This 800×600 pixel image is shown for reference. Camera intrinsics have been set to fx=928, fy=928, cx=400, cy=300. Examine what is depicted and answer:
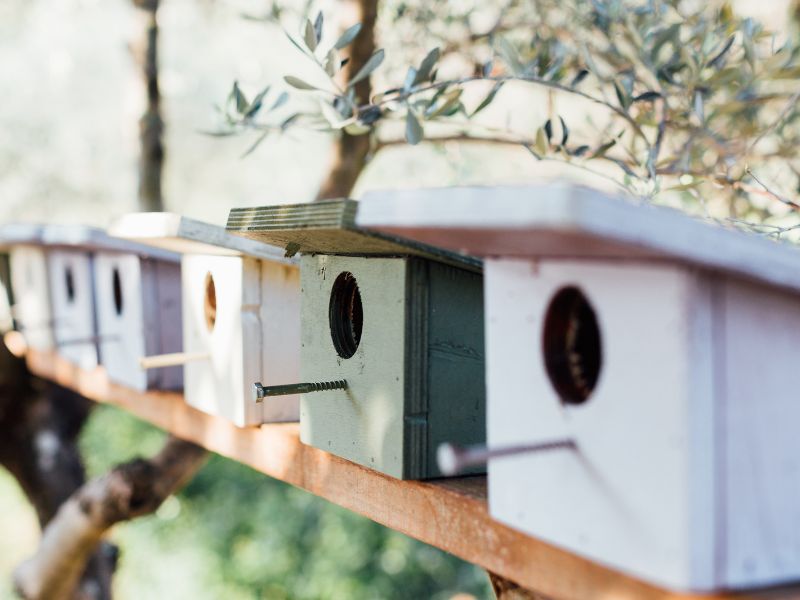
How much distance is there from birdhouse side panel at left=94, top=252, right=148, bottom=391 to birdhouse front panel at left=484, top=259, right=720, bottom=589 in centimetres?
142

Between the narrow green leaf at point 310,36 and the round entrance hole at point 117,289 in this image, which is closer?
the narrow green leaf at point 310,36

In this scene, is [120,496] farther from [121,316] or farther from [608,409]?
[608,409]

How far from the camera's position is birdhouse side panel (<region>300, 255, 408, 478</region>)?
1.29 metres

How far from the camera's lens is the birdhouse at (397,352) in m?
1.28

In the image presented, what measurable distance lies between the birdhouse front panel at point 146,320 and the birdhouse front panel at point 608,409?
1.46 m

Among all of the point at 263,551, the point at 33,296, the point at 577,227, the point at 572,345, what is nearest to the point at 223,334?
the point at 572,345

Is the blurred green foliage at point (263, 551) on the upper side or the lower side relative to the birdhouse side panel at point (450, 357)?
lower

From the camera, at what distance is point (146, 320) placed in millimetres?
2326

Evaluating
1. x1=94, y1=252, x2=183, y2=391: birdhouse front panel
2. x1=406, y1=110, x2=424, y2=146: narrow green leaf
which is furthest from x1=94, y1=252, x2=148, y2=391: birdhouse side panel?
x1=406, y1=110, x2=424, y2=146: narrow green leaf

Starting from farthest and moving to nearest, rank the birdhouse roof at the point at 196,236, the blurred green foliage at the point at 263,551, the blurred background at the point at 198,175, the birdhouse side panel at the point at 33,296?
the blurred green foliage at the point at 263,551 → the blurred background at the point at 198,175 → the birdhouse side panel at the point at 33,296 → the birdhouse roof at the point at 196,236

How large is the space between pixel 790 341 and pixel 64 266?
2477 mm

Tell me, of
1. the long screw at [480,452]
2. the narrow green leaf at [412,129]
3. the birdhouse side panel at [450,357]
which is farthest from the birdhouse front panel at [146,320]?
the long screw at [480,452]

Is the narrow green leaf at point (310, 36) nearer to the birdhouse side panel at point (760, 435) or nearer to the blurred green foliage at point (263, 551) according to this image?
the birdhouse side panel at point (760, 435)

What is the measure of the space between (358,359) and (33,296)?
216 cm
